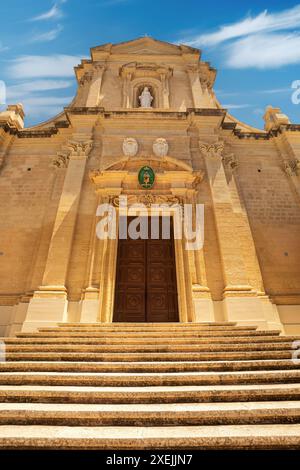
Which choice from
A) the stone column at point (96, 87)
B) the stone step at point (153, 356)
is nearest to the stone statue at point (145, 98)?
the stone column at point (96, 87)

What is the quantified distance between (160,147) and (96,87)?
5405 millimetres

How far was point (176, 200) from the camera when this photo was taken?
10344 mm

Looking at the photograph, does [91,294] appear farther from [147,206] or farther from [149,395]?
[149,395]

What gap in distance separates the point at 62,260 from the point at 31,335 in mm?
3491

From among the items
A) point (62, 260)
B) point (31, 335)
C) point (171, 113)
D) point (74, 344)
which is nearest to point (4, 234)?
point (62, 260)

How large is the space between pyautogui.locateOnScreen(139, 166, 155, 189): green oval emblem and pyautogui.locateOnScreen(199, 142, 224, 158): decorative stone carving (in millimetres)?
2568

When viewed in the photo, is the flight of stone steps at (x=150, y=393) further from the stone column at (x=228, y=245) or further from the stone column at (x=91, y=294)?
the stone column at (x=91, y=294)

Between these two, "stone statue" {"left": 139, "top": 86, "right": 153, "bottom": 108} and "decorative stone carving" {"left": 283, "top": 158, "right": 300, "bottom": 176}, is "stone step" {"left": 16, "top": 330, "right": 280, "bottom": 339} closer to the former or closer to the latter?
"decorative stone carving" {"left": 283, "top": 158, "right": 300, "bottom": 176}

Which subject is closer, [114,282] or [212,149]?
[114,282]

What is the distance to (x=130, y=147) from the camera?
11.4 m

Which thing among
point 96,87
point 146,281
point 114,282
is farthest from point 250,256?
point 96,87

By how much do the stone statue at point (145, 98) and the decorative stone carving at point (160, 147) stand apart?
3.30 metres

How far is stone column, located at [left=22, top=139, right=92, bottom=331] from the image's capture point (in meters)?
8.02

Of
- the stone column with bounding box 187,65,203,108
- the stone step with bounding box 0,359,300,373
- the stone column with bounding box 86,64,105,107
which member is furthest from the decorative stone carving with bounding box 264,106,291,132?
the stone step with bounding box 0,359,300,373
